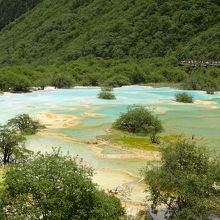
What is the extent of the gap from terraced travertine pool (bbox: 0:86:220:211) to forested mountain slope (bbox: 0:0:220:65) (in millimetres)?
54326

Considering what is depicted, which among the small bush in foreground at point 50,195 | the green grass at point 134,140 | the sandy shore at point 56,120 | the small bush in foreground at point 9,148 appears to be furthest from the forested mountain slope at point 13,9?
the small bush in foreground at point 50,195

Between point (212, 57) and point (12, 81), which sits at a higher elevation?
point (212, 57)

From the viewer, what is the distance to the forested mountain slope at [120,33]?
4016 inches

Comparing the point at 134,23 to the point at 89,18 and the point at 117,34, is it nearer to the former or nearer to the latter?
the point at 117,34

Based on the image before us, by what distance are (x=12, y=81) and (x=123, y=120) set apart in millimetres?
32313

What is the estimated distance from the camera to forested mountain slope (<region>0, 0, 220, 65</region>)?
335 ft

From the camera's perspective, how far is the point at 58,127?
96.0 feet

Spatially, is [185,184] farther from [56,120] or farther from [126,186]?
[56,120]

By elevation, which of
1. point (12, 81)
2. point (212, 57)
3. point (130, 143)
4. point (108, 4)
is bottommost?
point (130, 143)

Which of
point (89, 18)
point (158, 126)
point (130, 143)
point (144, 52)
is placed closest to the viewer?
point (130, 143)

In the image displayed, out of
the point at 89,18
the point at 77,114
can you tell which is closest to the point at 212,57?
the point at 89,18

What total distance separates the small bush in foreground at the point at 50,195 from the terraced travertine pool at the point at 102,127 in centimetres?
360

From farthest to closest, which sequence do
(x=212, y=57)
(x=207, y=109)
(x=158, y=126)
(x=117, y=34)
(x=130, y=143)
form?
(x=117, y=34)
(x=212, y=57)
(x=207, y=109)
(x=158, y=126)
(x=130, y=143)

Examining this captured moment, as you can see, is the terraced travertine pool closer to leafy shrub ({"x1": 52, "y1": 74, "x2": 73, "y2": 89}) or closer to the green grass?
the green grass
